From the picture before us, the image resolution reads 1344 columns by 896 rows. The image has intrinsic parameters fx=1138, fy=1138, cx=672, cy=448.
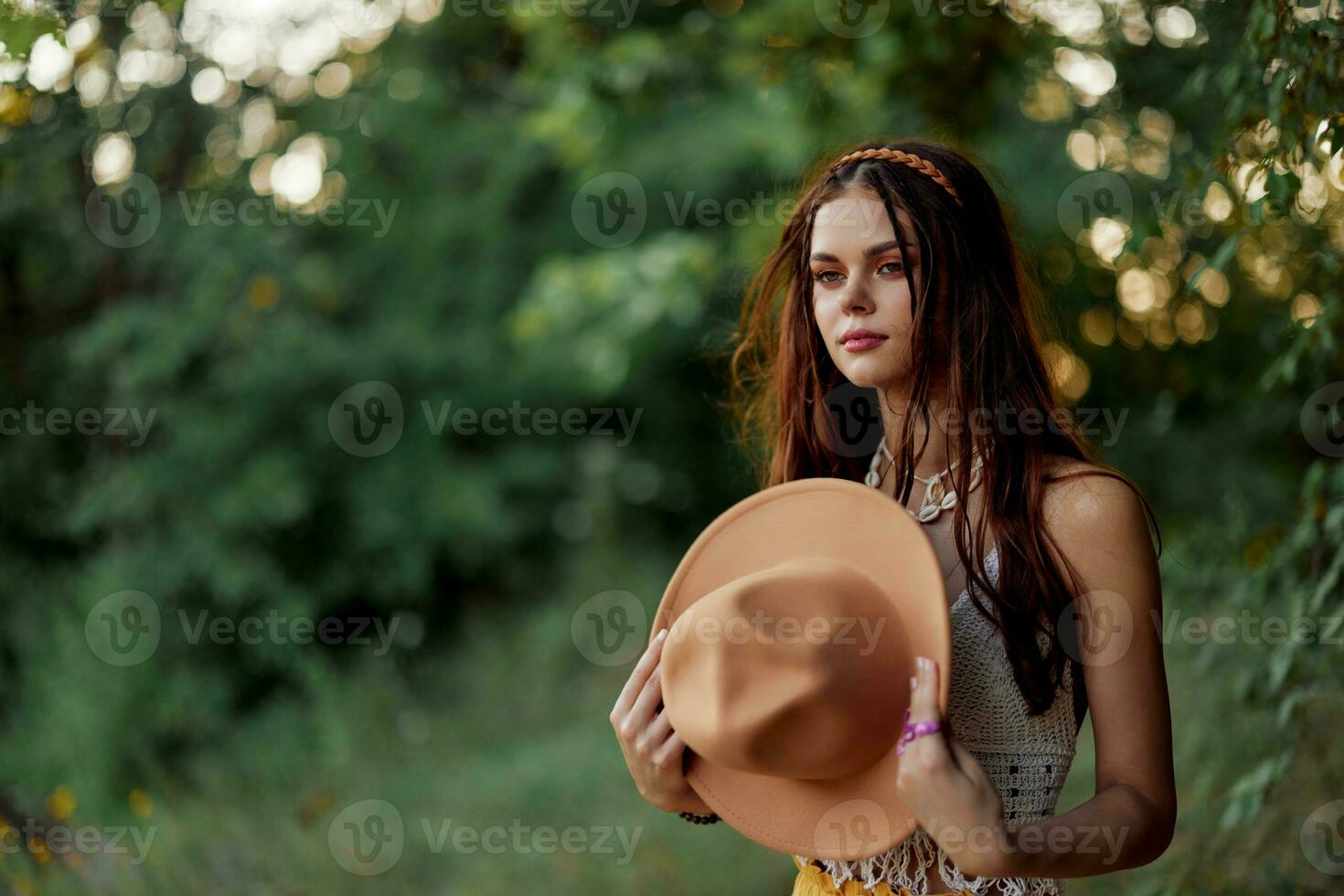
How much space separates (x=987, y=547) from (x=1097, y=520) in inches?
7.0

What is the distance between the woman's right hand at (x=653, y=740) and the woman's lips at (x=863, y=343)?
560 mm

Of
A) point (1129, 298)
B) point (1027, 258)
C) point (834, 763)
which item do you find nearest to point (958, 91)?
point (1129, 298)

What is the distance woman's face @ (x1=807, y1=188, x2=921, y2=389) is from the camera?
183cm

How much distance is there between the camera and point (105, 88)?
554 centimetres

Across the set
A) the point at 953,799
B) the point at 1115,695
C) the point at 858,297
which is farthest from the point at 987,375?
the point at 953,799

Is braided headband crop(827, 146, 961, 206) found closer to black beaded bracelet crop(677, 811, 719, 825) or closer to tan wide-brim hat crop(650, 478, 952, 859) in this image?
tan wide-brim hat crop(650, 478, 952, 859)

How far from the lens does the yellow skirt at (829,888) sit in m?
1.78

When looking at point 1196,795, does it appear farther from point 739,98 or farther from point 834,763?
point 739,98

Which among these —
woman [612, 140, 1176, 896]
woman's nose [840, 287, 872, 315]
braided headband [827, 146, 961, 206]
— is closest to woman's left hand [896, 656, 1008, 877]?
woman [612, 140, 1176, 896]

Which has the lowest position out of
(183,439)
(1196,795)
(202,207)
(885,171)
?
(183,439)

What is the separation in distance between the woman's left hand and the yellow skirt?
310 millimetres

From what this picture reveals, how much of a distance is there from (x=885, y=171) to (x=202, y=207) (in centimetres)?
524

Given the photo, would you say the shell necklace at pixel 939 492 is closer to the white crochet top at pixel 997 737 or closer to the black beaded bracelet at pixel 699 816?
the white crochet top at pixel 997 737

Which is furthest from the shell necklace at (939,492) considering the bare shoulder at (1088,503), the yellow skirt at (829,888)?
the yellow skirt at (829,888)
